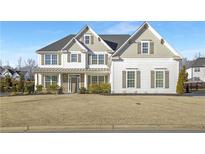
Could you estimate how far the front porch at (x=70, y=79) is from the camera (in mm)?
30625

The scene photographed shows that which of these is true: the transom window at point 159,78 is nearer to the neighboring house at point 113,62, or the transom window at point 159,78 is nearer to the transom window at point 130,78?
the neighboring house at point 113,62

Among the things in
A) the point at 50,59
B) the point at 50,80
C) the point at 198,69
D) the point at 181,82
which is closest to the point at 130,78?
the point at 181,82

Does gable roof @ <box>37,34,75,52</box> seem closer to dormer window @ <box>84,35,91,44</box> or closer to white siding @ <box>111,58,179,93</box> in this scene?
dormer window @ <box>84,35,91,44</box>

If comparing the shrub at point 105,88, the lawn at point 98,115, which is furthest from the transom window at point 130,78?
the lawn at point 98,115

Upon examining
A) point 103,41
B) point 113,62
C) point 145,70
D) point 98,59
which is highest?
point 103,41

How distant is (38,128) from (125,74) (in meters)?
14.8

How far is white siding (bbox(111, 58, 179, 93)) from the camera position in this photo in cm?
2473

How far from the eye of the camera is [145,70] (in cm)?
2491

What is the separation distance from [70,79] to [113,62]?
7386mm

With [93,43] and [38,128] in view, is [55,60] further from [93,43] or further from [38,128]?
[38,128]

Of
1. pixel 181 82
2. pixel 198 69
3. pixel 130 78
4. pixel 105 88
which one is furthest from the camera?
pixel 198 69

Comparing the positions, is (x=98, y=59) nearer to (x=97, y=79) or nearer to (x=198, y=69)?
(x=97, y=79)

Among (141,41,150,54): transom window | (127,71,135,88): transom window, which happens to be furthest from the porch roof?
(141,41,150,54): transom window

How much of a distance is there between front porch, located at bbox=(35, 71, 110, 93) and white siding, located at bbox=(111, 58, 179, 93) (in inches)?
218
